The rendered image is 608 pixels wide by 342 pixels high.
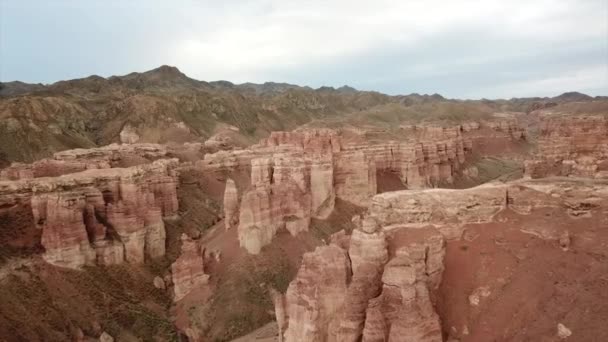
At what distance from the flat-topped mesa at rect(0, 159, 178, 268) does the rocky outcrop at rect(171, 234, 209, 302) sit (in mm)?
6666

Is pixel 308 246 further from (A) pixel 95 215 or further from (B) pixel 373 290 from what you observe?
(B) pixel 373 290

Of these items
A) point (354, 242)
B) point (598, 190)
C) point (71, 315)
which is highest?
point (598, 190)

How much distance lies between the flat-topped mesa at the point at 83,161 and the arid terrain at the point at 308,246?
0.45 meters

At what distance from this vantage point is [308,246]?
57281 millimetres

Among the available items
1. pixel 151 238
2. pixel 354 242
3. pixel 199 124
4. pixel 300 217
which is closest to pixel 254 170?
pixel 300 217

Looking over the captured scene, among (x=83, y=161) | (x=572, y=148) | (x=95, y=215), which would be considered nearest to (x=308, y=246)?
(x=95, y=215)

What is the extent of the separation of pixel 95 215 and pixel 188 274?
1281 centimetres

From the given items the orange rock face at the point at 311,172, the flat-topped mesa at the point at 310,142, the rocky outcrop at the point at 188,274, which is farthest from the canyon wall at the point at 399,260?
the flat-topped mesa at the point at 310,142

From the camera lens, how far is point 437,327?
2672 cm

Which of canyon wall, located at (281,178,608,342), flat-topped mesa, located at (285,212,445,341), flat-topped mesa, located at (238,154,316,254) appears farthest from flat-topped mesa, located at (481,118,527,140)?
flat-topped mesa, located at (285,212,445,341)

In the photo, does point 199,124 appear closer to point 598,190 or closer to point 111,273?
point 111,273

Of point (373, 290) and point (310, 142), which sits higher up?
point (310, 142)

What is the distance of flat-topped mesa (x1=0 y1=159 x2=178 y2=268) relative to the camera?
48719 mm

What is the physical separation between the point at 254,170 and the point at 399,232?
124 feet
